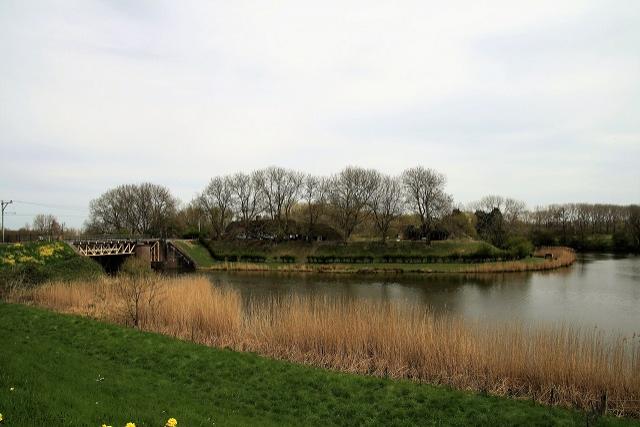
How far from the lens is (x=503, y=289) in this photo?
92.8ft

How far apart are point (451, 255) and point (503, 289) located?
1471cm

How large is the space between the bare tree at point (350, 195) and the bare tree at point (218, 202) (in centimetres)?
1455

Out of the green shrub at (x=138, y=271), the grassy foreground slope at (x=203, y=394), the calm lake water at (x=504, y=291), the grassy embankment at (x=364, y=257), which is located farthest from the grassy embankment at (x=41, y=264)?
the grassy embankment at (x=364, y=257)

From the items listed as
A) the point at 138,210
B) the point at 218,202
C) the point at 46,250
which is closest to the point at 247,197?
the point at 218,202

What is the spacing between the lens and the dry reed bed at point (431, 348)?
26.2 feet

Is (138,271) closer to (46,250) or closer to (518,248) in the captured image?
(46,250)

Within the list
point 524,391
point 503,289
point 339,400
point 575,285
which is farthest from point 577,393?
point 575,285

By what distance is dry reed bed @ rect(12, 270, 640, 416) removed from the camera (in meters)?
7.97

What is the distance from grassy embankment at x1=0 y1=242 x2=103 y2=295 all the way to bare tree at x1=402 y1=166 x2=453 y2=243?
31766mm

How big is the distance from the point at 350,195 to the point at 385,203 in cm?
383

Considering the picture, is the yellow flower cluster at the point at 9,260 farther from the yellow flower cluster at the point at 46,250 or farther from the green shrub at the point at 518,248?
the green shrub at the point at 518,248

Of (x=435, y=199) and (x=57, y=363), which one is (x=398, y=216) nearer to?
(x=435, y=199)

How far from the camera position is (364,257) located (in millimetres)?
45000

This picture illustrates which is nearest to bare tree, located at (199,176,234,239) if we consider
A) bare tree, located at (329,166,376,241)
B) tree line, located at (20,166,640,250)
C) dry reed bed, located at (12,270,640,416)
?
tree line, located at (20,166,640,250)
